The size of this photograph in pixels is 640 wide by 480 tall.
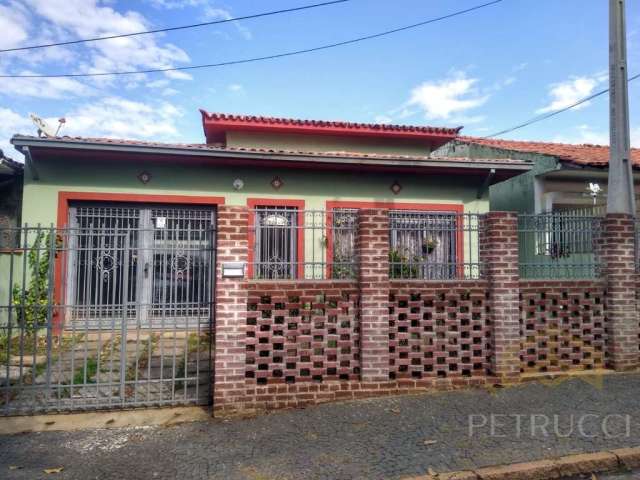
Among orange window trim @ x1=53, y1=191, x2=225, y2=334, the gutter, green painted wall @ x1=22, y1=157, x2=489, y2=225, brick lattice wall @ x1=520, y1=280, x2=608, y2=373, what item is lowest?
brick lattice wall @ x1=520, y1=280, x2=608, y2=373

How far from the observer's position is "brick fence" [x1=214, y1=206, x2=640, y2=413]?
15.0ft

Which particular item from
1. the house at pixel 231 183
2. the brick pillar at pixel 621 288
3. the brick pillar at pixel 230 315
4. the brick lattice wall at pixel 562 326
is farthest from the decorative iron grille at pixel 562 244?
the brick pillar at pixel 230 315


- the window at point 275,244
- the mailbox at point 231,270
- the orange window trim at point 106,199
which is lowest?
the mailbox at point 231,270

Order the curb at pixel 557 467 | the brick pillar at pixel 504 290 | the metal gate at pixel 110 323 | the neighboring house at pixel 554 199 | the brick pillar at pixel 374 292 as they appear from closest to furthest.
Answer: the curb at pixel 557 467 < the metal gate at pixel 110 323 < the brick pillar at pixel 374 292 < the brick pillar at pixel 504 290 < the neighboring house at pixel 554 199

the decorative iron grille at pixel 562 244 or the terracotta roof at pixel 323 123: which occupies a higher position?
the terracotta roof at pixel 323 123

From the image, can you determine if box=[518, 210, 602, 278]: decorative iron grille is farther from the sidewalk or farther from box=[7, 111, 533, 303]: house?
box=[7, 111, 533, 303]: house

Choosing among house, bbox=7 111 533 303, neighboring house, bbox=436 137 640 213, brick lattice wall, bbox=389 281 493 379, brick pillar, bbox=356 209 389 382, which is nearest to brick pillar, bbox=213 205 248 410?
brick pillar, bbox=356 209 389 382

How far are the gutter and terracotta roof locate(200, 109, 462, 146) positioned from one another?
2.02 metres

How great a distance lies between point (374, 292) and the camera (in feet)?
16.0

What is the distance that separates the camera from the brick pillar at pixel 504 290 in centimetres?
514

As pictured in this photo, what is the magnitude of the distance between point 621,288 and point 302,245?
5.20 metres

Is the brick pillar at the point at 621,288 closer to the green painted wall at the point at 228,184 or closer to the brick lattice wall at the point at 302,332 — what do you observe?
the brick lattice wall at the point at 302,332

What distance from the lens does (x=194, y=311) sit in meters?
5.86

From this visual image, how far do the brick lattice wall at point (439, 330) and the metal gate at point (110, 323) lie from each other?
6.93 feet
